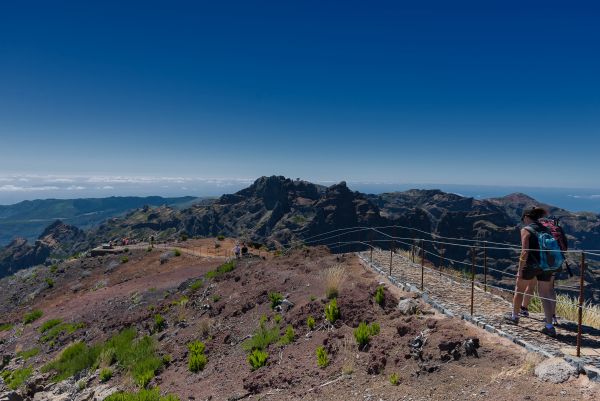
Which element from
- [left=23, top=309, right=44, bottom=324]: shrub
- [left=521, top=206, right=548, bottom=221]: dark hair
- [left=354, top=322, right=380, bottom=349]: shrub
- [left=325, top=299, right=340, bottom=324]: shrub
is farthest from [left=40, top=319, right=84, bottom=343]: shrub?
[left=521, top=206, right=548, bottom=221]: dark hair

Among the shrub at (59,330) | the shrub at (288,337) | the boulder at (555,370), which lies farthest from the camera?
the shrub at (59,330)

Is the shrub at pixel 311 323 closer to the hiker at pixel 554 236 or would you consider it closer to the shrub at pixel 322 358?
the shrub at pixel 322 358

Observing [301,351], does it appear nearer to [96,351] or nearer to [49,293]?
[96,351]

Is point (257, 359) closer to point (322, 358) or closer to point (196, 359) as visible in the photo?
point (322, 358)

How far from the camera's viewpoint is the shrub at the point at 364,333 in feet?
29.7

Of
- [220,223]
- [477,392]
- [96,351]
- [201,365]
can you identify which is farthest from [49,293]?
[220,223]

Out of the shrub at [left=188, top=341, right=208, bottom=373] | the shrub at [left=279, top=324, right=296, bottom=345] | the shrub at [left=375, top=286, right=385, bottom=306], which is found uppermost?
the shrub at [left=375, top=286, right=385, bottom=306]

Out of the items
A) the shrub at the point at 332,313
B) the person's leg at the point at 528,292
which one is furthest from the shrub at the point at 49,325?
the person's leg at the point at 528,292

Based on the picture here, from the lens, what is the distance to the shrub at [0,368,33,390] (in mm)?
14281

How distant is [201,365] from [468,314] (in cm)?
730

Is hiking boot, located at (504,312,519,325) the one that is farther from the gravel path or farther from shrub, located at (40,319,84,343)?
shrub, located at (40,319,84,343)

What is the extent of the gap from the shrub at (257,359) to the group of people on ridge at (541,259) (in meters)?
6.01

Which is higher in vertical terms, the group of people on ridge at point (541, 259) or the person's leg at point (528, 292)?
the group of people on ridge at point (541, 259)

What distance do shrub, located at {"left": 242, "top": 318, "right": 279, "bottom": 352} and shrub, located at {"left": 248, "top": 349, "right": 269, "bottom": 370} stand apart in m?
0.74
